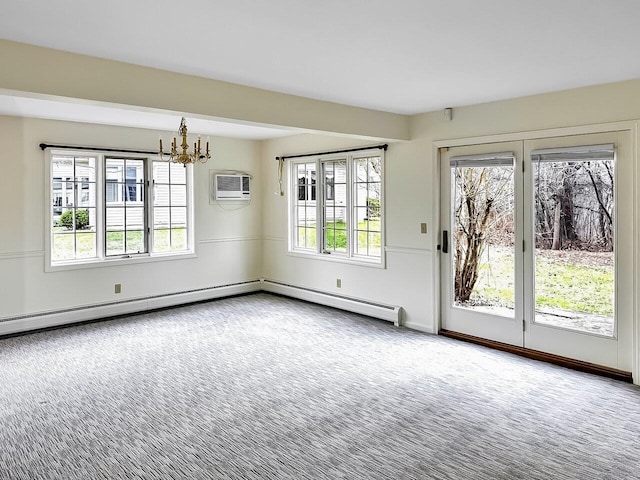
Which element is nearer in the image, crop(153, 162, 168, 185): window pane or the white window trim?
the white window trim

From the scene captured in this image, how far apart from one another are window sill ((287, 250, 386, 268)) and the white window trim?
1.55 metres

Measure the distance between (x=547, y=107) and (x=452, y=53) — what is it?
1696 millimetres

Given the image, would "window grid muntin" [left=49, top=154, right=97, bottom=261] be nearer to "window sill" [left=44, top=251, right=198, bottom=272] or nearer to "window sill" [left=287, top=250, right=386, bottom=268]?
"window sill" [left=44, top=251, right=198, bottom=272]

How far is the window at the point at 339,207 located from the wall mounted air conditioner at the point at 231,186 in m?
0.78

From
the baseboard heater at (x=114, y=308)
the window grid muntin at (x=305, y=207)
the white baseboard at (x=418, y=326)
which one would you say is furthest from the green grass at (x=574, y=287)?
the baseboard heater at (x=114, y=308)

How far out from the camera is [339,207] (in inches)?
257

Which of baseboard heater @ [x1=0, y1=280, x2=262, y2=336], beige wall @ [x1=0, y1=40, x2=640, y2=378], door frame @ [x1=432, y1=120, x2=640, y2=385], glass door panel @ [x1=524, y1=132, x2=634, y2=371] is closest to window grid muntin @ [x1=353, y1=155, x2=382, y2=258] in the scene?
beige wall @ [x1=0, y1=40, x2=640, y2=378]

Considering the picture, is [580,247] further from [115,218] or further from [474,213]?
[115,218]

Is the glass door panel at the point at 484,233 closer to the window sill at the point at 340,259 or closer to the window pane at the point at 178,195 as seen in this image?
the window sill at the point at 340,259

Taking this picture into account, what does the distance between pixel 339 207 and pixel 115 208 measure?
9.80ft

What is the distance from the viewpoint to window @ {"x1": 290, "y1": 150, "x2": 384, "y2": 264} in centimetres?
605

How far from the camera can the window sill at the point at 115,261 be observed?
5.66 meters

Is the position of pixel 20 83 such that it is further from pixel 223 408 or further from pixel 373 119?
pixel 373 119

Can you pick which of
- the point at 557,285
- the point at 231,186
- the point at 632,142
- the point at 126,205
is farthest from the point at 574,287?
the point at 126,205
